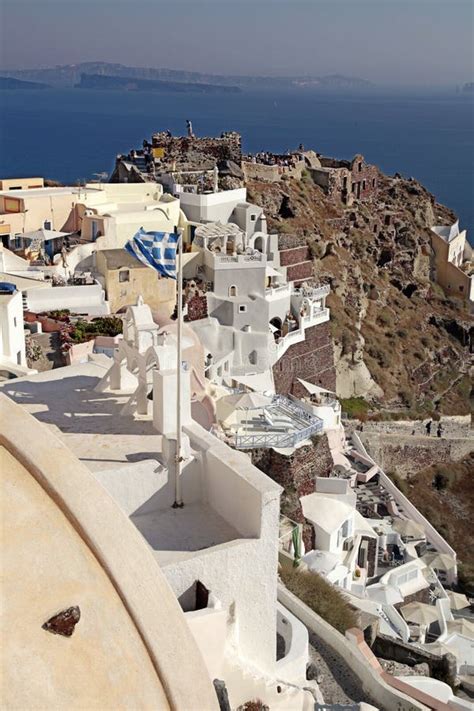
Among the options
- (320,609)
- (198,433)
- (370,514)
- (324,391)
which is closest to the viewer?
(198,433)

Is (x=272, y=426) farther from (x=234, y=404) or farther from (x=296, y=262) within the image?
(x=296, y=262)

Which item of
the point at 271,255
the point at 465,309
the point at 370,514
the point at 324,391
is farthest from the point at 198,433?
the point at 465,309

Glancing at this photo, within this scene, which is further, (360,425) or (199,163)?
(199,163)

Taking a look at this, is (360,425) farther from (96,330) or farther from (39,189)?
(39,189)

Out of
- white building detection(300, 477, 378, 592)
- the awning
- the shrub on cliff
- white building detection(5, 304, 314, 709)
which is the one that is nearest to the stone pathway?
the shrub on cliff

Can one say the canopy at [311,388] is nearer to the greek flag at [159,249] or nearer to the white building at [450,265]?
the white building at [450,265]

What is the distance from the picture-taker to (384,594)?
70.5ft

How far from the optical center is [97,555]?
18.0 ft

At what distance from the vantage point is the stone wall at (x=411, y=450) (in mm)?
31000

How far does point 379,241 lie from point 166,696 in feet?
139

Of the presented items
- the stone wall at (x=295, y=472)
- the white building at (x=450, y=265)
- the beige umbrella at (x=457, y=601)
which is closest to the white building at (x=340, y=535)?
the stone wall at (x=295, y=472)

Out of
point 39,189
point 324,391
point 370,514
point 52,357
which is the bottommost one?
point 370,514

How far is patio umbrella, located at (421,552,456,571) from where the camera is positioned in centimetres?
2481

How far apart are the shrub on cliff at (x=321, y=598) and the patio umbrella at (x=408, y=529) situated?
837 centimetres
